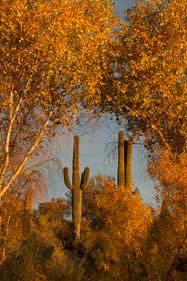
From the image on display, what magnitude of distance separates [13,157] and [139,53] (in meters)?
8.41

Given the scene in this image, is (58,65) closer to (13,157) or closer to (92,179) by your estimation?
(13,157)

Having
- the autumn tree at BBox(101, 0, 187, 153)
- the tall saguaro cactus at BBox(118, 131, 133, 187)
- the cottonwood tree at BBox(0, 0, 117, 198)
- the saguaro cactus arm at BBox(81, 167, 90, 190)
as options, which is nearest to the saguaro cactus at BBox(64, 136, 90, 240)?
the saguaro cactus arm at BBox(81, 167, 90, 190)

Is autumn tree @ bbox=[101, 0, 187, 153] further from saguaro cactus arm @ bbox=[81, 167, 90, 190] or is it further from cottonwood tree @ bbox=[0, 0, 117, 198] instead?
saguaro cactus arm @ bbox=[81, 167, 90, 190]

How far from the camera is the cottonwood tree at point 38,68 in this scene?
68.8 ft

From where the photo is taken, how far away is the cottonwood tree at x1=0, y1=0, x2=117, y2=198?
2098 centimetres

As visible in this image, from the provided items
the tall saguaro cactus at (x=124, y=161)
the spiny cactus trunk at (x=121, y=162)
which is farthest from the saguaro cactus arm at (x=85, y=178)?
the spiny cactus trunk at (x=121, y=162)

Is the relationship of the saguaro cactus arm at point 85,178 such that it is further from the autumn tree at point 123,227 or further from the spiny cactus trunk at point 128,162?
the autumn tree at point 123,227

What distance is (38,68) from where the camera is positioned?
2164 cm

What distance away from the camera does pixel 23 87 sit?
71.1 ft

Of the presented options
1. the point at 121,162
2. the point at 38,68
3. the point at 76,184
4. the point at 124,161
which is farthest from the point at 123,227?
the point at 76,184

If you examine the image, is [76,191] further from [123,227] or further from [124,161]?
[123,227]

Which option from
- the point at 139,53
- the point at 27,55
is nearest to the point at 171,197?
the point at 27,55

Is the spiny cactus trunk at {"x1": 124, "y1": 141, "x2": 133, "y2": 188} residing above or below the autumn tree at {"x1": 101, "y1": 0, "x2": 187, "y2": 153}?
below

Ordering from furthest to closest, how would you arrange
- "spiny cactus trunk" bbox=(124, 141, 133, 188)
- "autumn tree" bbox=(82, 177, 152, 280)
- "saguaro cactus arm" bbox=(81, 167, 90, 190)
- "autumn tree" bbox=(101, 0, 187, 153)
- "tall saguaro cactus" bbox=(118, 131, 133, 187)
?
1. "saguaro cactus arm" bbox=(81, 167, 90, 190)
2. "spiny cactus trunk" bbox=(124, 141, 133, 188)
3. "tall saguaro cactus" bbox=(118, 131, 133, 187)
4. "autumn tree" bbox=(101, 0, 187, 153)
5. "autumn tree" bbox=(82, 177, 152, 280)
